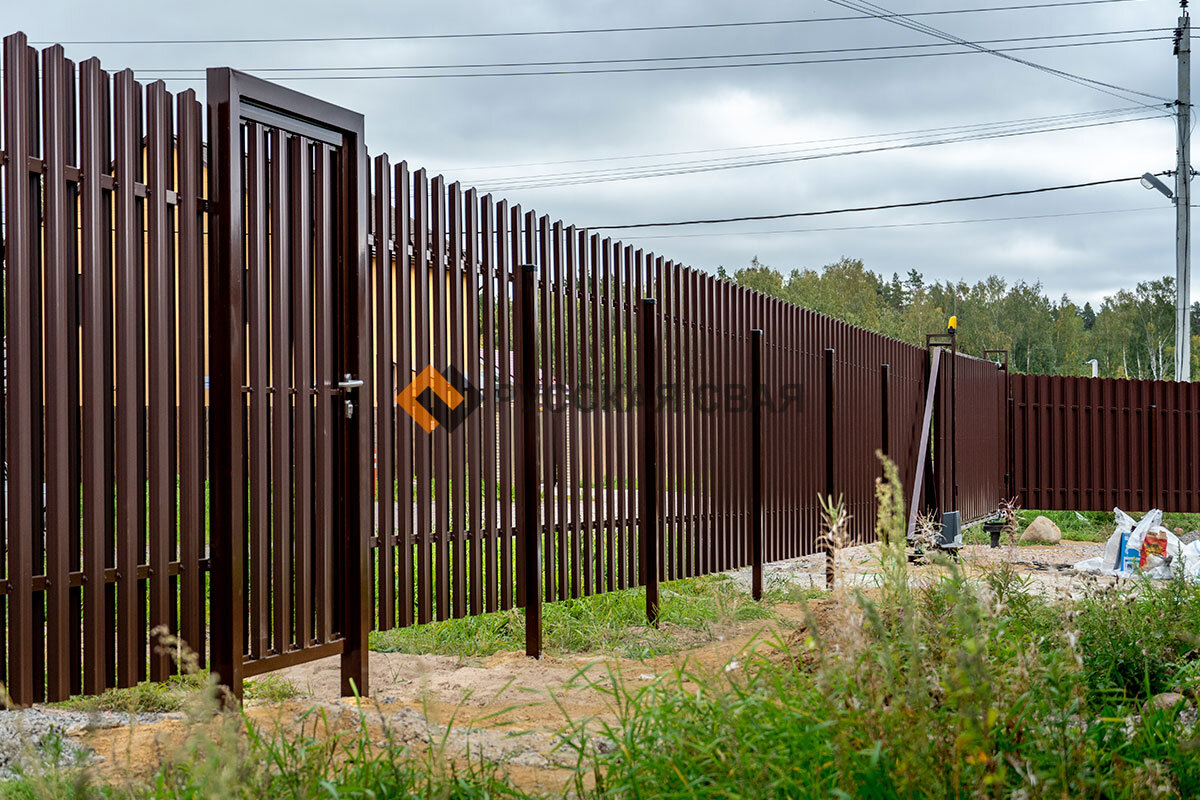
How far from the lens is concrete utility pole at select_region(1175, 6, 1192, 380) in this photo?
18.9 m

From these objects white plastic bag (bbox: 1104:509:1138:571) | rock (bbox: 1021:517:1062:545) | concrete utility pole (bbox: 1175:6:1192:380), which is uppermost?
concrete utility pole (bbox: 1175:6:1192:380)

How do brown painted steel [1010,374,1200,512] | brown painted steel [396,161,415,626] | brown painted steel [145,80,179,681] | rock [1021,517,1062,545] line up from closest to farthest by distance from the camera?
brown painted steel [145,80,179,681] < brown painted steel [396,161,415,626] < rock [1021,517,1062,545] < brown painted steel [1010,374,1200,512]

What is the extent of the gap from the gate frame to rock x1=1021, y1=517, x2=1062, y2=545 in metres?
11.0

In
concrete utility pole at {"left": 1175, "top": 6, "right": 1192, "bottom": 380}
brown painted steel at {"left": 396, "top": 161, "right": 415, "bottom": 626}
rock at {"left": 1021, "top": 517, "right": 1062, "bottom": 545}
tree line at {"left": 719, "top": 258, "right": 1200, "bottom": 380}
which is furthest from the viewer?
tree line at {"left": 719, "top": 258, "right": 1200, "bottom": 380}

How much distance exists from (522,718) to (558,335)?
230 cm

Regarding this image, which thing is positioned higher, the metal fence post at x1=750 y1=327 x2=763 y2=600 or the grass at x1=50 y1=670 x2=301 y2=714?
the metal fence post at x1=750 y1=327 x2=763 y2=600

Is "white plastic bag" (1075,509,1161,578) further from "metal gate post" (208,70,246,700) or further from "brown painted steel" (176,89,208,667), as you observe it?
"brown painted steel" (176,89,208,667)

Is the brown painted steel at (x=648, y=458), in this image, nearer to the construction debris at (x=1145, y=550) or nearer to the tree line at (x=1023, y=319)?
the construction debris at (x=1145, y=550)

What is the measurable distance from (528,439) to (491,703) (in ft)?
4.96

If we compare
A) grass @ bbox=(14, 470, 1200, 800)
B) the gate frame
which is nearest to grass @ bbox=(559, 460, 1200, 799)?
grass @ bbox=(14, 470, 1200, 800)

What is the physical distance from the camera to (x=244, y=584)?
404cm

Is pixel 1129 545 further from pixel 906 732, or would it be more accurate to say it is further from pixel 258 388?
pixel 906 732

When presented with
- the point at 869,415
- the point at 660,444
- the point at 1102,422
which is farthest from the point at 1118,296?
the point at 660,444

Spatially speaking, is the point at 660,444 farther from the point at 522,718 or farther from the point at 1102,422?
the point at 1102,422
